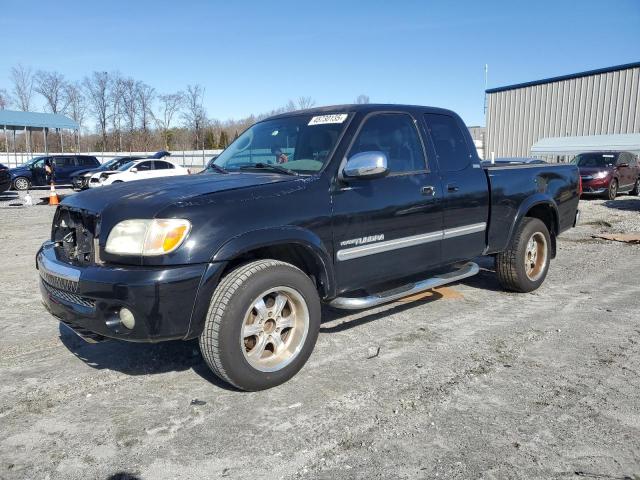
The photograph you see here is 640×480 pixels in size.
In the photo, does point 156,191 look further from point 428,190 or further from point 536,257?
point 536,257

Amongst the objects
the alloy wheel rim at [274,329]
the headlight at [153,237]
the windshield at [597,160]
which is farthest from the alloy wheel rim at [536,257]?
the windshield at [597,160]

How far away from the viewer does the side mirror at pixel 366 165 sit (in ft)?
12.2

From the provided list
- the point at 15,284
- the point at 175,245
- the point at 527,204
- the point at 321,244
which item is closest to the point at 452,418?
the point at 321,244

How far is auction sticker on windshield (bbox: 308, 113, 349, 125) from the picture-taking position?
4.17 meters

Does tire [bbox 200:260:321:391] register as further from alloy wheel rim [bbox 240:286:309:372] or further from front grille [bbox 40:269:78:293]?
front grille [bbox 40:269:78:293]

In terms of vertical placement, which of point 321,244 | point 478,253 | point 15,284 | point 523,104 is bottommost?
point 15,284

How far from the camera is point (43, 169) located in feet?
79.2

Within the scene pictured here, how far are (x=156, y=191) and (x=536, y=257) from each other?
4354mm

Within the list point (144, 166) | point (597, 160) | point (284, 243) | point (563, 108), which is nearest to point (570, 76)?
point (563, 108)

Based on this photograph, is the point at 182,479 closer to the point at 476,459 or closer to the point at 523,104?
the point at 476,459

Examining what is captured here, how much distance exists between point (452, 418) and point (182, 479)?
154 cm

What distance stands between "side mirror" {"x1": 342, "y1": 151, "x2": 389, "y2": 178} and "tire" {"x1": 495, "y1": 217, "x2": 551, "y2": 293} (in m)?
2.41

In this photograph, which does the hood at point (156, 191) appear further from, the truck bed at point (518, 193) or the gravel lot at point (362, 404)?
the truck bed at point (518, 193)

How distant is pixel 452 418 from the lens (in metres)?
3.06
